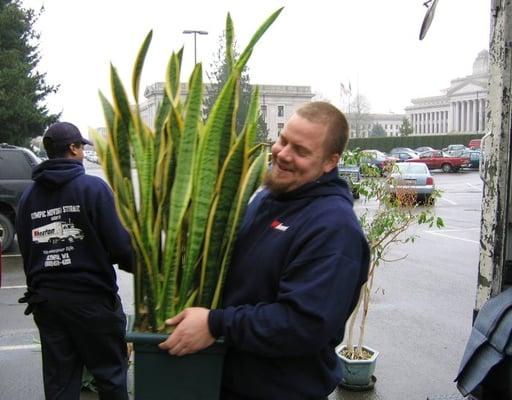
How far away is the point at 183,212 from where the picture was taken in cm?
170

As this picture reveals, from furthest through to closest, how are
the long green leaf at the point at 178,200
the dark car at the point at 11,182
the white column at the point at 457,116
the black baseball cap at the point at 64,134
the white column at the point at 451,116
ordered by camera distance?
the white column at the point at 451,116
the white column at the point at 457,116
the dark car at the point at 11,182
the black baseball cap at the point at 64,134
the long green leaf at the point at 178,200

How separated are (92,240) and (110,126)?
46.4 inches

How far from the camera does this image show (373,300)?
6898 mm

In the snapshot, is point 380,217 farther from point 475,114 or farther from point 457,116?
point 457,116

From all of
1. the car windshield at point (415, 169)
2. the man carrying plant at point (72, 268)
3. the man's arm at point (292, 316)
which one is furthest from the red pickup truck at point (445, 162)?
the man's arm at point (292, 316)

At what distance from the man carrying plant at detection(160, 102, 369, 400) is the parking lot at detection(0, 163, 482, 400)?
2532 millimetres

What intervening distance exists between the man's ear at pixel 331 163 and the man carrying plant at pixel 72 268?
4.43 feet

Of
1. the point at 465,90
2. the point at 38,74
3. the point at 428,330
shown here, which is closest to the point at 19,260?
the point at 428,330

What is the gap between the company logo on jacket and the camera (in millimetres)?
1767

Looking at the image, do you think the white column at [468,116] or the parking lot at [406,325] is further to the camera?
the white column at [468,116]

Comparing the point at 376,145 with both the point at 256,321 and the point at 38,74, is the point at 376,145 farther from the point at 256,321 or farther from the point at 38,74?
the point at 256,321

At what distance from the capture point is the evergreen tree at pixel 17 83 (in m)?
21.2

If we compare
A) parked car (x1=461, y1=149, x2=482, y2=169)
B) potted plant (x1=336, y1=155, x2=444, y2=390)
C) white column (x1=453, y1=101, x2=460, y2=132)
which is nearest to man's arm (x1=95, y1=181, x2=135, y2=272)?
potted plant (x1=336, y1=155, x2=444, y2=390)

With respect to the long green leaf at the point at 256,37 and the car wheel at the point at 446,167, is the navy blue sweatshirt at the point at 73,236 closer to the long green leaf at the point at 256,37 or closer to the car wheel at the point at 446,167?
the long green leaf at the point at 256,37
